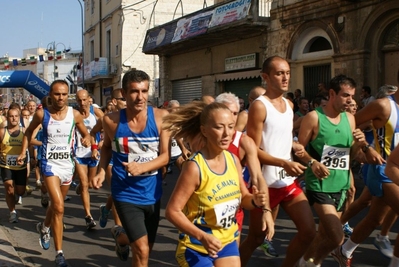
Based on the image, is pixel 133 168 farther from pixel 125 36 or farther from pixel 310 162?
pixel 125 36

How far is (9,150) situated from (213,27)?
1274 centimetres

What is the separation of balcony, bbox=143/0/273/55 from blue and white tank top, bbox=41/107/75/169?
13.4 metres

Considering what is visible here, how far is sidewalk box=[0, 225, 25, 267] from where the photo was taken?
588 cm

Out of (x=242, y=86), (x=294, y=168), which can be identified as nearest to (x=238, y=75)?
(x=242, y=86)

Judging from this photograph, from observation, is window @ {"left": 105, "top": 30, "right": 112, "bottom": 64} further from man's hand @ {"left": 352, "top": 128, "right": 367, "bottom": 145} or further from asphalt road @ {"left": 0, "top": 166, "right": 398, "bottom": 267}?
man's hand @ {"left": 352, "top": 128, "right": 367, "bottom": 145}

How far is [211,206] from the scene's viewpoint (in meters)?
3.54

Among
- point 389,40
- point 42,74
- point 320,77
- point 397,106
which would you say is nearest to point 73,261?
point 397,106

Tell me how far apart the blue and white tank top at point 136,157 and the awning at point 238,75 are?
16.3m

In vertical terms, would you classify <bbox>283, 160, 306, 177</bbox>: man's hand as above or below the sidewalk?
above

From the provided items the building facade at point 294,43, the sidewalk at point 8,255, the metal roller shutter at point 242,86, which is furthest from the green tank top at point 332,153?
the metal roller shutter at point 242,86

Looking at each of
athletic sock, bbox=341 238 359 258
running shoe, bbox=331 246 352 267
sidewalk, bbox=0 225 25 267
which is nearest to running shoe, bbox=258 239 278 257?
running shoe, bbox=331 246 352 267

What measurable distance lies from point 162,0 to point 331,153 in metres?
32.3

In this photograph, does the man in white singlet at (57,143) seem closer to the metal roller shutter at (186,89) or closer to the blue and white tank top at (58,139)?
the blue and white tank top at (58,139)

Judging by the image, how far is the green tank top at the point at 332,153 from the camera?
190 inches
